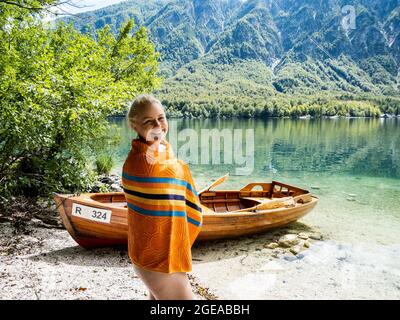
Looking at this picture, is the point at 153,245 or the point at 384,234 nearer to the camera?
the point at 153,245

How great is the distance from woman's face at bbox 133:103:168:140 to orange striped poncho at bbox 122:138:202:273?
8 cm

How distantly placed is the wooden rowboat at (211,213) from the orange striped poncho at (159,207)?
5937 mm

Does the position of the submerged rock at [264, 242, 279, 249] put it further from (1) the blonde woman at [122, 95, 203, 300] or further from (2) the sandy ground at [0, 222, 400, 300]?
(1) the blonde woman at [122, 95, 203, 300]

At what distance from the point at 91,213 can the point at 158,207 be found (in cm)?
628

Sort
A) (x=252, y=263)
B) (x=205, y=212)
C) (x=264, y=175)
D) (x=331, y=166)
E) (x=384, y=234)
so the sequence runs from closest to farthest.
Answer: (x=252, y=263) < (x=205, y=212) < (x=384, y=234) < (x=264, y=175) < (x=331, y=166)

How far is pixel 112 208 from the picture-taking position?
804cm

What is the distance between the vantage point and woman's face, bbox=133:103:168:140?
7.65ft

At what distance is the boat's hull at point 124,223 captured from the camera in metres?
7.99

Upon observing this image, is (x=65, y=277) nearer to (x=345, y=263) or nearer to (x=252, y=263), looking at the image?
(x=252, y=263)

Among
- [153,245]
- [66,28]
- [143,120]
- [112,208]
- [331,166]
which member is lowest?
[331,166]

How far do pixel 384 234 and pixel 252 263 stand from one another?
18.9 ft

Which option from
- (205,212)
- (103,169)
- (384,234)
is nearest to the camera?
(205,212)
